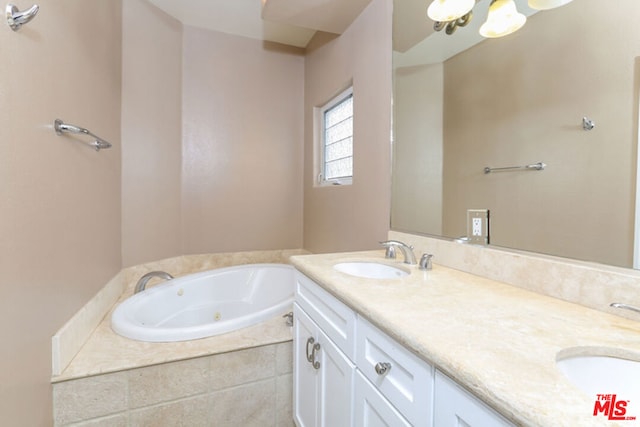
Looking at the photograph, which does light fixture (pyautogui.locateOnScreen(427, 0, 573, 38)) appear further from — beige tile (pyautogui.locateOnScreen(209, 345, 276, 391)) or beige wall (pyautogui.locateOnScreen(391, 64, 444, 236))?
beige tile (pyautogui.locateOnScreen(209, 345, 276, 391))

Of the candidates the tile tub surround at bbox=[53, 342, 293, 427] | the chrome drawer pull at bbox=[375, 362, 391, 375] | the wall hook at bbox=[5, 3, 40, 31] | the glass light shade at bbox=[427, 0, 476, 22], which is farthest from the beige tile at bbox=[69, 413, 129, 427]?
the glass light shade at bbox=[427, 0, 476, 22]

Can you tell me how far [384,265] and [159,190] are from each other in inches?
77.2

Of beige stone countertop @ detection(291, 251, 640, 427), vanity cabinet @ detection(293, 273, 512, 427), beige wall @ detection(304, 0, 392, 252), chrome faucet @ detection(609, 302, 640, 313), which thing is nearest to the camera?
beige stone countertop @ detection(291, 251, 640, 427)

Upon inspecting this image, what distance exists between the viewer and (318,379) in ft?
3.48

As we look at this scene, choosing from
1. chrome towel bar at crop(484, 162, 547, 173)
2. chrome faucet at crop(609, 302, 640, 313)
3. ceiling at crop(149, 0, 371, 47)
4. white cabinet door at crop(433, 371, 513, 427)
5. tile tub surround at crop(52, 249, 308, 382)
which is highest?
ceiling at crop(149, 0, 371, 47)

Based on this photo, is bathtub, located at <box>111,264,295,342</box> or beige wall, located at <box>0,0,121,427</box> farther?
bathtub, located at <box>111,264,295,342</box>

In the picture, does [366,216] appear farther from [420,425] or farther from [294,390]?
[420,425]

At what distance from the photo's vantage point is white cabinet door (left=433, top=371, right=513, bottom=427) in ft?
1.41

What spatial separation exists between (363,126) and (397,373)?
4.90 feet

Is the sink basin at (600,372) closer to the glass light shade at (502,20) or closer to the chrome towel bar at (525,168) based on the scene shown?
the chrome towel bar at (525,168)

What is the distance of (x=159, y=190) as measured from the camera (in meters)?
2.37

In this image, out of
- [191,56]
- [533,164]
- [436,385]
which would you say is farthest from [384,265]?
[191,56]

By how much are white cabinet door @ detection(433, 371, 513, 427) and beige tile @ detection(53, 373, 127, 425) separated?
1.21 metres

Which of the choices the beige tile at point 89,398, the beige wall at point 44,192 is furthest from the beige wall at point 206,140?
the beige tile at point 89,398
